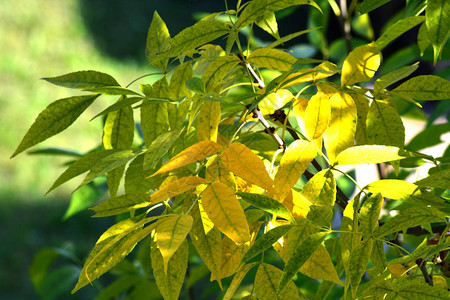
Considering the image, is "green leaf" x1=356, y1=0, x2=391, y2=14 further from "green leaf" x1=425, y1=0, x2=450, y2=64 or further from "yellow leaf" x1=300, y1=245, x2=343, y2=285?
"yellow leaf" x1=300, y1=245, x2=343, y2=285

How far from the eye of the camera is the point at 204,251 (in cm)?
38

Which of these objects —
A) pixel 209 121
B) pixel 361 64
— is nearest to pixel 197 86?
pixel 209 121

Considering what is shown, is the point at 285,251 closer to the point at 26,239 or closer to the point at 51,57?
the point at 26,239

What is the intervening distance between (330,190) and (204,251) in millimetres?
101

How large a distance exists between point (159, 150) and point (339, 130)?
0.13 meters

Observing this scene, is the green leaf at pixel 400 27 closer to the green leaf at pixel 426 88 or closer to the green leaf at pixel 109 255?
the green leaf at pixel 426 88

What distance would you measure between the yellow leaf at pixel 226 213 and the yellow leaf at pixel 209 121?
53 mm

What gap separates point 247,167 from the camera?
351 mm

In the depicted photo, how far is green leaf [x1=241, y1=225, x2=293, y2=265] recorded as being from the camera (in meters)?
0.32

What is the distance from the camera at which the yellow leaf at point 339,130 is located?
38 cm


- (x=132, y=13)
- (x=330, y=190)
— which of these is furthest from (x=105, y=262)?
(x=132, y=13)

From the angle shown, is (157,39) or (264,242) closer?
(264,242)

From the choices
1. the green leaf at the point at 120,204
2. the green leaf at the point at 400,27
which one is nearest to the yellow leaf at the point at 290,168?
the green leaf at the point at 120,204

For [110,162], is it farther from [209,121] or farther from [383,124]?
[383,124]
